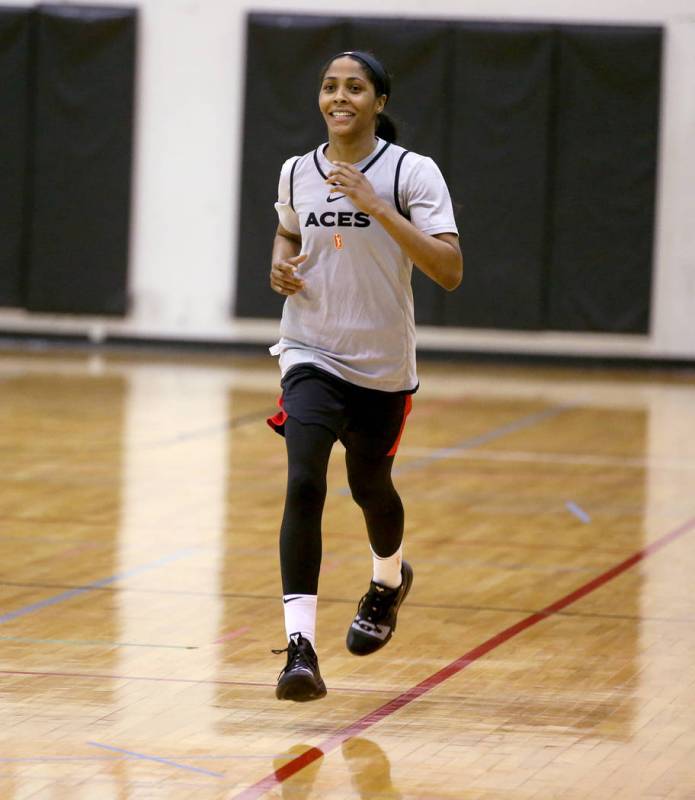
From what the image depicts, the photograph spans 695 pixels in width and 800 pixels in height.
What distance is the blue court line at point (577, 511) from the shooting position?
273 inches

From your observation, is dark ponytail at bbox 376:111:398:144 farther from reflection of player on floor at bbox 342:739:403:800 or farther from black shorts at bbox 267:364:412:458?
reflection of player on floor at bbox 342:739:403:800

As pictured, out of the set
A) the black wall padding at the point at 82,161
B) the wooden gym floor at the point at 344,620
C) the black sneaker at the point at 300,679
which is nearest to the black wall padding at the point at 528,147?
the black wall padding at the point at 82,161

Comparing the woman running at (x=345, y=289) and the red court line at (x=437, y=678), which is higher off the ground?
the woman running at (x=345, y=289)

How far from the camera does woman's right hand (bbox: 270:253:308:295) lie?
3.78 m

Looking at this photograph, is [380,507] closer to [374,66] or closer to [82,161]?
[374,66]

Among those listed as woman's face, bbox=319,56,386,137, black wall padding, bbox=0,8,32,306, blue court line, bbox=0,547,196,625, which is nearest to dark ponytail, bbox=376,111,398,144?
woman's face, bbox=319,56,386,137

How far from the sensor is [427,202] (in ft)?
12.4

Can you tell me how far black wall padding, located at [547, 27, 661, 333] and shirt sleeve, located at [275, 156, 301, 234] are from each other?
10630 millimetres

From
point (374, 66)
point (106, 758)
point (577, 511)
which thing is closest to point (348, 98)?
point (374, 66)

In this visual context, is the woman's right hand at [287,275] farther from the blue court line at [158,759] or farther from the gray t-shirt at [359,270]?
the blue court line at [158,759]

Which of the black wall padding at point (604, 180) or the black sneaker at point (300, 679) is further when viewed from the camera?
the black wall padding at point (604, 180)

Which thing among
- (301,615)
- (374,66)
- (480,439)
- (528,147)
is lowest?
(480,439)

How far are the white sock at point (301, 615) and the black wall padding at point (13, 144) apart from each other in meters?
11.5

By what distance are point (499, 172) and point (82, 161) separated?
386cm
